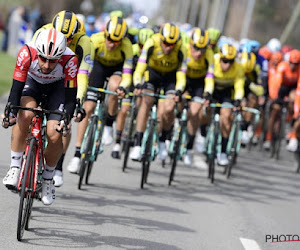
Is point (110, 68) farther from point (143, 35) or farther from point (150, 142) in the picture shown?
point (143, 35)

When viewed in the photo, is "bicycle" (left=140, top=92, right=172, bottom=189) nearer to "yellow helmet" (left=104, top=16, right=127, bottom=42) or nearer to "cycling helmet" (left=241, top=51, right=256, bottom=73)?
"yellow helmet" (left=104, top=16, right=127, bottom=42)

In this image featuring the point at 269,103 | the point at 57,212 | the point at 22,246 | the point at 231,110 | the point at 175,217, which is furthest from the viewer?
the point at 269,103

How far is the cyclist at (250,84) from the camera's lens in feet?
51.5

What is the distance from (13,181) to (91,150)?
3437mm

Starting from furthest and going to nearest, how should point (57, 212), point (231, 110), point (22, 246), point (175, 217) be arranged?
point (231, 110) → point (175, 217) → point (57, 212) → point (22, 246)

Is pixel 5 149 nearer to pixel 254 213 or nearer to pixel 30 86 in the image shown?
pixel 254 213

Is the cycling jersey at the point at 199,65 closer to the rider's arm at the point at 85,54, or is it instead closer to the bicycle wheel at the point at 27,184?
the rider's arm at the point at 85,54

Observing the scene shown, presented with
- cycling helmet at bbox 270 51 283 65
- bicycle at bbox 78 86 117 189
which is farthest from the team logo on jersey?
cycling helmet at bbox 270 51 283 65

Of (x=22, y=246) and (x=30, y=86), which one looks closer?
(x=22, y=246)

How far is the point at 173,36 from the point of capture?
39.4ft

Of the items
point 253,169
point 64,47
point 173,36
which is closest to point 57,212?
point 64,47

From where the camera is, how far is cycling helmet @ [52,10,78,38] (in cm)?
924

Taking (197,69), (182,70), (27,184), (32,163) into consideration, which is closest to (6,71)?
(197,69)

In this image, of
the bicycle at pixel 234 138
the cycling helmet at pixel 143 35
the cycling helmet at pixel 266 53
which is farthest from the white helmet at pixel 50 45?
the cycling helmet at pixel 266 53
